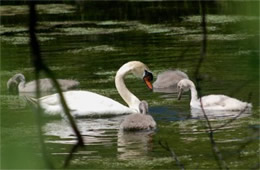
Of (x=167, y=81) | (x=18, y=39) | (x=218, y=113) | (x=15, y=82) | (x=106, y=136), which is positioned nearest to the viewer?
(x=106, y=136)

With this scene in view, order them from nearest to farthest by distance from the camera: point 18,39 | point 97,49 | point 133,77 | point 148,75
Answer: point 148,75
point 133,77
point 97,49
point 18,39

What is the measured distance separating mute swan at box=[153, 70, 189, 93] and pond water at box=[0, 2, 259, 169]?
17 cm

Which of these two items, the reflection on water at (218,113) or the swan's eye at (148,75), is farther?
the swan's eye at (148,75)

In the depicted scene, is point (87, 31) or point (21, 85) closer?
point (21, 85)

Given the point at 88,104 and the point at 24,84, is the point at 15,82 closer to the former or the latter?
the point at 24,84

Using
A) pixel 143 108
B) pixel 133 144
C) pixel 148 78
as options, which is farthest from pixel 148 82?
pixel 133 144

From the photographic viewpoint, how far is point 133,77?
1080 cm

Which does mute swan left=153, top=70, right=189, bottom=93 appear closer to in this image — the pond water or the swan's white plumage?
the pond water

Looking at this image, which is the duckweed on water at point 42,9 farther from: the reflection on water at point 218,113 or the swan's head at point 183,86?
the reflection on water at point 218,113

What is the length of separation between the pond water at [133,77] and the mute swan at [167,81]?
174 millimetres

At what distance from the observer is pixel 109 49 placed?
12711 mm

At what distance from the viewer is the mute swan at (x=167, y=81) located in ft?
33.1

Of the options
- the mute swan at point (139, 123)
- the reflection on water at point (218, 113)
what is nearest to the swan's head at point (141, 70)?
the reflection on water at point (218, 113)

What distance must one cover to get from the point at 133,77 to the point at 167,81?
2.59ft
